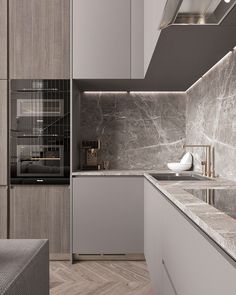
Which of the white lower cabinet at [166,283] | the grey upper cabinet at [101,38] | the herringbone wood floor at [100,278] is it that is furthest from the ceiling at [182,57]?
the herringbone wood floor at [100,278]

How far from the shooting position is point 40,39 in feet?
10.6

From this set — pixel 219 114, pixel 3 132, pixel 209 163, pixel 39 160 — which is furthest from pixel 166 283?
pixel 3 132

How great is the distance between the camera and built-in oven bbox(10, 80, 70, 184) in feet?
10.6

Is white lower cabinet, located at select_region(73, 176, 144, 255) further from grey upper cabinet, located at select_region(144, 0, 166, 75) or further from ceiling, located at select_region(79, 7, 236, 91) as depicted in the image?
grey upper cabinet, located at select_region(144, 0, 166, 75)

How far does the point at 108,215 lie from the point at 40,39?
5.88ft

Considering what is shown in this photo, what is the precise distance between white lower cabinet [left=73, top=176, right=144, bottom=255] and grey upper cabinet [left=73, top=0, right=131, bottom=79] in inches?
39.8

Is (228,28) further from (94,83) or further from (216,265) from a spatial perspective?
(94,83)

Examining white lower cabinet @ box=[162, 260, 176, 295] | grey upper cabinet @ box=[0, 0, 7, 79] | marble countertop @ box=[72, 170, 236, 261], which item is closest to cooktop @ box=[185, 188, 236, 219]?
marble countertop @ box=[72, 170, 236, 261]

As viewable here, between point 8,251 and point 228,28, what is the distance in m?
1.60

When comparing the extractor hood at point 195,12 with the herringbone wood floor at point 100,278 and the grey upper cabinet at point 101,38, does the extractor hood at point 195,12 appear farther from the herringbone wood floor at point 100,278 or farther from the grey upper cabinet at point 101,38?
the herringbone wood floor at point 100,278

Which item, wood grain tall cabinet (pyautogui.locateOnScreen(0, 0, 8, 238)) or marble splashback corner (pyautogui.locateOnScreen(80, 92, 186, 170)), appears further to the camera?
marble splashback corner (pyautogui.locateOnScreen(80, 92, 186, 170))

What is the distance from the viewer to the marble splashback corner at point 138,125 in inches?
151

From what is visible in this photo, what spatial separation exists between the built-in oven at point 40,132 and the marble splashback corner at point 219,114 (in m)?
1.25

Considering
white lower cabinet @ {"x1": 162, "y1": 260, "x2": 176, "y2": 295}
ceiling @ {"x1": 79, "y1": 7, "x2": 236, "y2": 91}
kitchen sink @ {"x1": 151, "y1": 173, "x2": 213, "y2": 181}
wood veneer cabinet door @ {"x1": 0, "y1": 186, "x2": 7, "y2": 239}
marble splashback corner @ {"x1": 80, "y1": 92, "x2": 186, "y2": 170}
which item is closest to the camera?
white lower cabinet @ {"x1": 162, "y1": 260, "x2": 176, "y2": 295}
